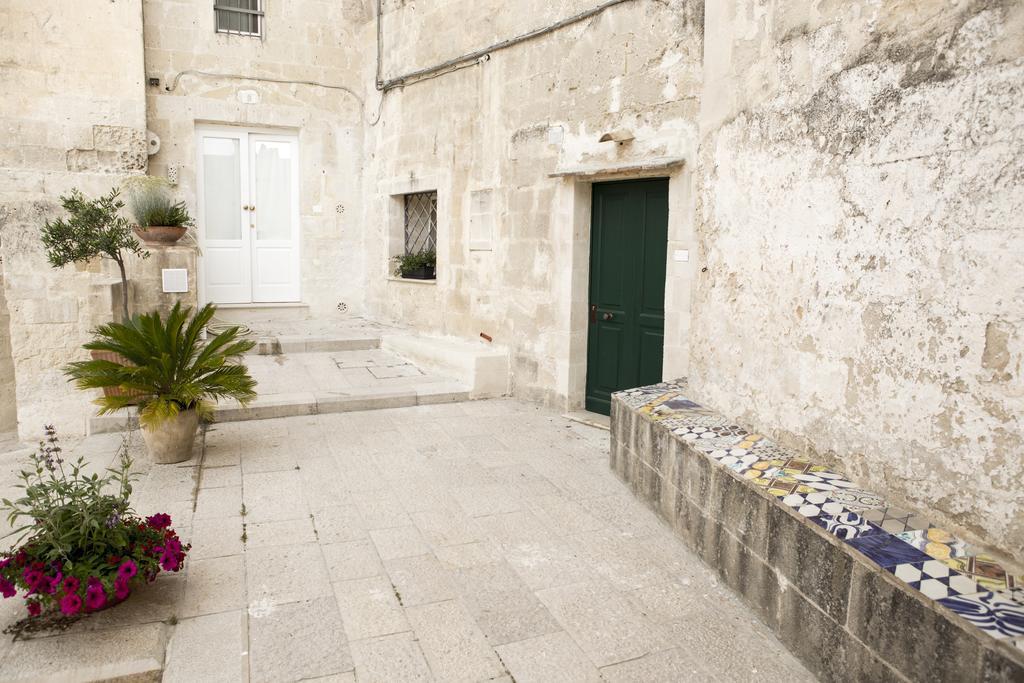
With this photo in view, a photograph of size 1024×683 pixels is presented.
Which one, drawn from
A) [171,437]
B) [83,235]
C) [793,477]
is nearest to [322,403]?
[171,437]

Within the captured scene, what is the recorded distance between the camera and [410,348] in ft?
25.6

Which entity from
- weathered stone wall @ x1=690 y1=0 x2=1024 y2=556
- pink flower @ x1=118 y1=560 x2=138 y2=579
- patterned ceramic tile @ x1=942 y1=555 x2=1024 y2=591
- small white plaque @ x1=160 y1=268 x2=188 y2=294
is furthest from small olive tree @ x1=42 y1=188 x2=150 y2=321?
patterned ceramic tile @ x1=942 y1=555 x2=1024 y2=591

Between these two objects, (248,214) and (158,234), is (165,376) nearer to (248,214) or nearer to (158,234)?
(158,234)

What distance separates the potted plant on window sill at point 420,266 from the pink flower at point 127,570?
5.97m

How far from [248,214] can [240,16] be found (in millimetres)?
2560

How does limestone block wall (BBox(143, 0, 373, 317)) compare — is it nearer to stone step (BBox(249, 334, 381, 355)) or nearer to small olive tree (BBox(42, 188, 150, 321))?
stone step (BBox(249, 334, 381, 355))

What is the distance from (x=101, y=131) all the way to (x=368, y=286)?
3.69 metres

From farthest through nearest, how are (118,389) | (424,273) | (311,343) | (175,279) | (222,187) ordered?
1. (222,187)
2. (424,273)
3. (311,343)
4. (175,279)
5. (118,389)

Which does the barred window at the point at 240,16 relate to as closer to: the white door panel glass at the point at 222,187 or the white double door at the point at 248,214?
the white double door at the point at 248,214

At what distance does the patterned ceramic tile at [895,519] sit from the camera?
2605 millimetres

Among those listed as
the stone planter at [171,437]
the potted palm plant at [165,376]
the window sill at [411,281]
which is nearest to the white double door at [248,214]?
the window sill at [411,281]

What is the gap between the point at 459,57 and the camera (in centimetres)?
748

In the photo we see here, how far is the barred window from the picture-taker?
909 centimetres

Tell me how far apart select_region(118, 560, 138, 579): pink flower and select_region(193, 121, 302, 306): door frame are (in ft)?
22.4
